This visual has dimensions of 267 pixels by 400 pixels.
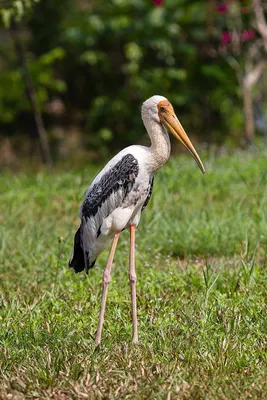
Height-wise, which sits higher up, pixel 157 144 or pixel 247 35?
pixel 247 35

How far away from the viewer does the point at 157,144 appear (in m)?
4.17

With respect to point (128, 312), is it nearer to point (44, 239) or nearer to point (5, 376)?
point (5, 376)

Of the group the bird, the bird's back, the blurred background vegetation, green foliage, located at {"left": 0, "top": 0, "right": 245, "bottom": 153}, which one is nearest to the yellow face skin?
the bird

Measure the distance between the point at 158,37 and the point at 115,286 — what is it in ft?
Result: 28.3

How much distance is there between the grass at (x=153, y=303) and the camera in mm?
3707

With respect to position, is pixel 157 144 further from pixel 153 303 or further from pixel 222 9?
pixel 222 9

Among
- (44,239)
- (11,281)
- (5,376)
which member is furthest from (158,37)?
(5,376)

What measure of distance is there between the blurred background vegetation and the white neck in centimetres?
827

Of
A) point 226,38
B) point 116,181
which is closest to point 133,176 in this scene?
point 116,181

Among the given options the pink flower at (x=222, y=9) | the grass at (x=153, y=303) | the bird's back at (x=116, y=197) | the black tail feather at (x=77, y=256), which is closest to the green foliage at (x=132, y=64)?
the pink flower at (x=222, y=9)

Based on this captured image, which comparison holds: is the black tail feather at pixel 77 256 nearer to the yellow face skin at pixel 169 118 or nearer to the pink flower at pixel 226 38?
the yellow face skin at pixel 169 118

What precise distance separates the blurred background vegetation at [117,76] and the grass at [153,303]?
502 centimetres

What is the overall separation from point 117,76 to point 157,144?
34.2ft

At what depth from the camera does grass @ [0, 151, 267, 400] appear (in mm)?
3707
